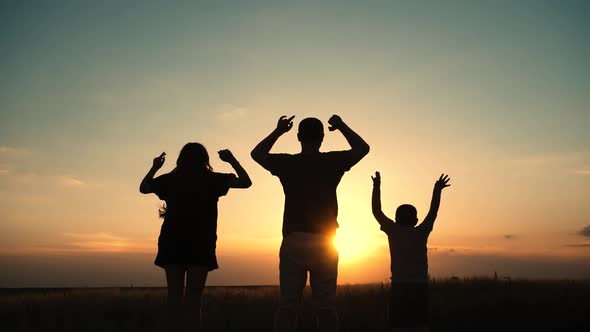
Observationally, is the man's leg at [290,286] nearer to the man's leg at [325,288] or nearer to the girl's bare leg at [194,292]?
the man's leg at [325,288]

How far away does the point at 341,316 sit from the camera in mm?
11719

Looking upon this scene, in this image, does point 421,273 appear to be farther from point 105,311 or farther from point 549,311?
point 105,311

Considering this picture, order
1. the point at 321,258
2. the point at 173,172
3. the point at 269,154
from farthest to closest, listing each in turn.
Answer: the point at 173,172 → the point at 269,154 → the point at 321,258

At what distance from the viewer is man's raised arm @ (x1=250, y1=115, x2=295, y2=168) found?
559 cm

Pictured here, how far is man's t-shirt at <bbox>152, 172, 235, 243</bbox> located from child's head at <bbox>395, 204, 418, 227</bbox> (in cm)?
217

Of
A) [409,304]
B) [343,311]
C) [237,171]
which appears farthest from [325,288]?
[343,311]

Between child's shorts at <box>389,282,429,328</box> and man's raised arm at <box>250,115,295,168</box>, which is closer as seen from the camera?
man's raised arm at <box>250,115,295,168</box>

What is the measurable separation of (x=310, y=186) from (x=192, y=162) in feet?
5.73

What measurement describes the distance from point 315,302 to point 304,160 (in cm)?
134

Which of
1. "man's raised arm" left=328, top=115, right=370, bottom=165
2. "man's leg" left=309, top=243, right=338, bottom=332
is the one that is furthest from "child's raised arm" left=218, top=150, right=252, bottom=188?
"man's leg" left=309, top=243, right=338, bottom=332

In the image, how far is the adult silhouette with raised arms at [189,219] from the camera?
6.14m

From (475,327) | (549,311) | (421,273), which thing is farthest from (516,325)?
(421,273)

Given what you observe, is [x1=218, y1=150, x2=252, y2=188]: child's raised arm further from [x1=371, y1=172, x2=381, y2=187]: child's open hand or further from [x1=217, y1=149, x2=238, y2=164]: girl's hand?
[x1=371, y1=172, x2=381, y2=187]: child's open hand

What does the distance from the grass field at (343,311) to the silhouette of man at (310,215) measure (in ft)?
17.7
